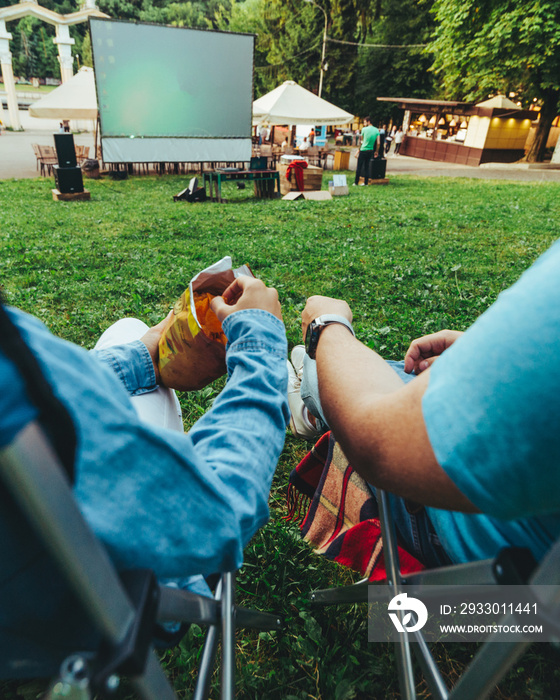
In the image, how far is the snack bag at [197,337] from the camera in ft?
4.43

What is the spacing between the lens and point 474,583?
2.45 ft

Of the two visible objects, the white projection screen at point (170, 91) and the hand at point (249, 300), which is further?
the white projection screen at point (170, 91)

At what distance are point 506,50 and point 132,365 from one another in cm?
2512

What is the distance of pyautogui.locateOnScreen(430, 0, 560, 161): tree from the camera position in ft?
59.5

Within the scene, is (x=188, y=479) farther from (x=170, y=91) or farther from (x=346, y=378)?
(x=170, y=91)

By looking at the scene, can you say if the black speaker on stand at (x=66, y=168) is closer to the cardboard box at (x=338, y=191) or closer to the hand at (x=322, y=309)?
the cardboard box at (x=338, y=191)

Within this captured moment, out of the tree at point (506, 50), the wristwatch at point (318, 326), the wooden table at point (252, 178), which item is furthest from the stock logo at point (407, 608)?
the tree at point (506, 50)

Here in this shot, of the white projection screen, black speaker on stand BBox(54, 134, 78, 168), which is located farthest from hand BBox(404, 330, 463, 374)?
the white projection screen

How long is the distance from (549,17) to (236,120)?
530 inches

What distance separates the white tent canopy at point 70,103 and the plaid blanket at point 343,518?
1820cm

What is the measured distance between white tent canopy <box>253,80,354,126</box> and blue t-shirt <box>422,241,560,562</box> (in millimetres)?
19291

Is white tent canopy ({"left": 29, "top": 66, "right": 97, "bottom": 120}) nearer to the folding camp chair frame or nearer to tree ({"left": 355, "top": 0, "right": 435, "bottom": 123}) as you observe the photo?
the folding camp chair frame

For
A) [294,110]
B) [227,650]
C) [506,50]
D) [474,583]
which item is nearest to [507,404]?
[474,583]

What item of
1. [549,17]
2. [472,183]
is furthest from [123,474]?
[549,17]
